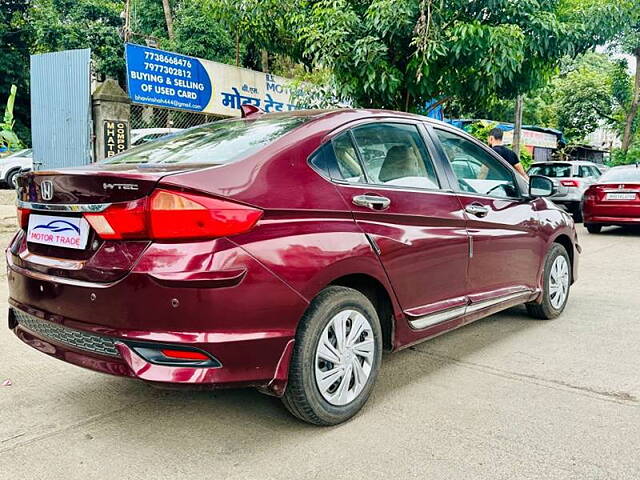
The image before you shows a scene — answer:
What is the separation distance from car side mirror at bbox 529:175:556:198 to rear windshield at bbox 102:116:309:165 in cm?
225

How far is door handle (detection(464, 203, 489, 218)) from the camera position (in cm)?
374

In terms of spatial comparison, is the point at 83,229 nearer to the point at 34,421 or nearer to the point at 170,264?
the point at 170,264

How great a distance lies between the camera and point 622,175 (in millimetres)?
10555

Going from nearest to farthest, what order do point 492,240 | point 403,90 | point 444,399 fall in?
point 444,399
point 492,240
point 403,90

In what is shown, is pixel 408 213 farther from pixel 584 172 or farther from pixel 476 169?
pixel 584 172

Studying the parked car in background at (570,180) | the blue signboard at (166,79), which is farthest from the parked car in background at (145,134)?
the parked car in background at (570,180)

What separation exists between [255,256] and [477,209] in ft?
6.31

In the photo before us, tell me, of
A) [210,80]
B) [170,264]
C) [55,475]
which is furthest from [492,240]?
[210,80]

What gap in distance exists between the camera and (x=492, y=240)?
3.94 m

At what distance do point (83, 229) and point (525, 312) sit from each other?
3872 mm

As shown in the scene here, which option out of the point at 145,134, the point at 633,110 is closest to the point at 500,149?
the point at 145,134

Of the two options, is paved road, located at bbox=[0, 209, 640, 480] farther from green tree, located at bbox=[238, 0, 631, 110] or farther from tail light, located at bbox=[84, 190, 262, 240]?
green tree, located at bbox=[238, 0, 631, 110]

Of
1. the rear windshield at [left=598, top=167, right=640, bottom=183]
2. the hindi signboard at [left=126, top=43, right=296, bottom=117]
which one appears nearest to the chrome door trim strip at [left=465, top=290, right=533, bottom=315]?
the hindi signboard at [left=126, top=43, right=296, bottom=117]

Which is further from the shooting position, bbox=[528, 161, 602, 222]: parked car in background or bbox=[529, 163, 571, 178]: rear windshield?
bbox=[529, 163, 571, 178]: rear windshield
